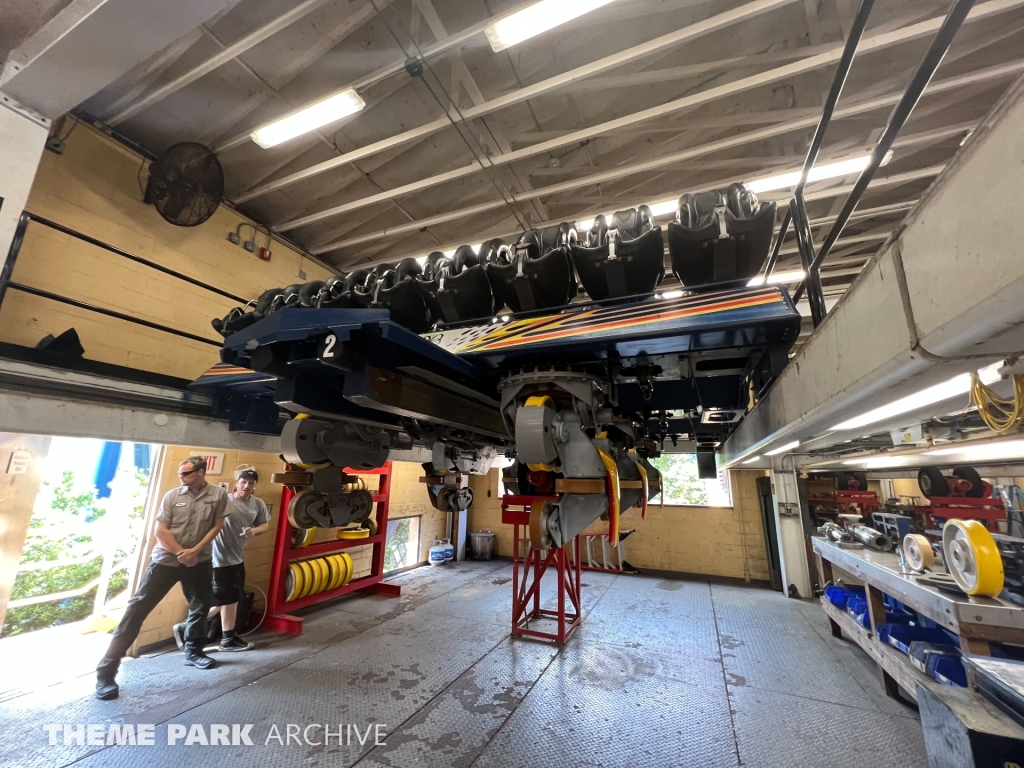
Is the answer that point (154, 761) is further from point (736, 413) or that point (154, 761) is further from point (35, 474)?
point (736, 413)

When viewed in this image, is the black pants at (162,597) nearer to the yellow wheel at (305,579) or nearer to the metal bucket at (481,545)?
the yellow wheel at (305,579)

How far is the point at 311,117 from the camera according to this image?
9.53 feet

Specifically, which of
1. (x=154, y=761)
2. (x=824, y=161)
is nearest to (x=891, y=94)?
(x=824, y=161)

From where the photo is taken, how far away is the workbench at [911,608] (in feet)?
6.64

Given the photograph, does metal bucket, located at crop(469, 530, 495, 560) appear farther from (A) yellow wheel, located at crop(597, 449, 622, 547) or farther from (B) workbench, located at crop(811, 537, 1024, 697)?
(A) yellow wheel, located at crop(597, 449, 622, 547)

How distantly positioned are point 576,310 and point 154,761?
3387mm

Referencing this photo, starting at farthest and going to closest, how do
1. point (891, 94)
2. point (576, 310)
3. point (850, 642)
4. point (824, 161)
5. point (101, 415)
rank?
1. point (850, 642)
2. point (824, 161)
3. point (891, 94)
4. point (101, 415)
5. point (576, 310)

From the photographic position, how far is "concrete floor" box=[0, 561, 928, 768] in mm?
2320

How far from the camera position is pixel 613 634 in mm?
4223

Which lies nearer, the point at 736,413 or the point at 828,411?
the point at 828,411

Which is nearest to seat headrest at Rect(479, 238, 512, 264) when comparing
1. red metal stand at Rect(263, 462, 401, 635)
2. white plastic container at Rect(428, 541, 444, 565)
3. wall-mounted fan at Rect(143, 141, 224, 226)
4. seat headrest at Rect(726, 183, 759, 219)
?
seat headrest at Rect(726, 183, 759, 219)

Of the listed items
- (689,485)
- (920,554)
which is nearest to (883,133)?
(920,554)

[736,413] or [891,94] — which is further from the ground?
[891,94]

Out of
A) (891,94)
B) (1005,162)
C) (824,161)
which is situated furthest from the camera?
(824,161)
